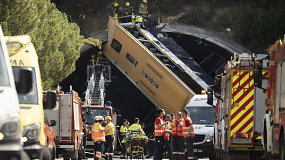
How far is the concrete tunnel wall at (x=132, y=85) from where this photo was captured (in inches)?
1954

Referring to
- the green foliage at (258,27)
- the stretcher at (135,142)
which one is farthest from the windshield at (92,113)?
the green foliage at (258,27)

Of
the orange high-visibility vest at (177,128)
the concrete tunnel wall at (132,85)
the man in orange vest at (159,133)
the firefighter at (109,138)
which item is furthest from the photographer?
the concrete tunnel wall at (132,85)

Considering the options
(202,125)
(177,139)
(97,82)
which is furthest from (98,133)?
(97,82)

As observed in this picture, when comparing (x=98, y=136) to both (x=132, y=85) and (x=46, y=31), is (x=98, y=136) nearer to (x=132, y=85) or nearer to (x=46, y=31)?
(x=46, y=31)

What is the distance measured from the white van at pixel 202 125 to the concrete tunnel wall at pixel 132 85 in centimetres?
1730

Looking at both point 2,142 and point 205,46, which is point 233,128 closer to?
point 2,142

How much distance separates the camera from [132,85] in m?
49.8

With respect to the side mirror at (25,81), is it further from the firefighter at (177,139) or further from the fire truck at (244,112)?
the firefighter at (177,139)

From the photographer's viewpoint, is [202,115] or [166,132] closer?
[166,132]

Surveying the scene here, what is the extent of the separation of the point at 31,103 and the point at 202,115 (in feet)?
51.8

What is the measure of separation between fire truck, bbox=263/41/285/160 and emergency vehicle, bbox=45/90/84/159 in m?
10.3

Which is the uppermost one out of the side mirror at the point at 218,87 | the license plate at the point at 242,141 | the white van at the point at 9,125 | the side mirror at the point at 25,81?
the side mirror at the point at 218,87

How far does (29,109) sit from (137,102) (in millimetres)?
35464

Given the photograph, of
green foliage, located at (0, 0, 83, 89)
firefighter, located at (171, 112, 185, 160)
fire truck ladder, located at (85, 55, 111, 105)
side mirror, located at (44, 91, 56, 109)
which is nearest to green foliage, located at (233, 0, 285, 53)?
fire truck ladder, located at (85, 55, 111, 105)
